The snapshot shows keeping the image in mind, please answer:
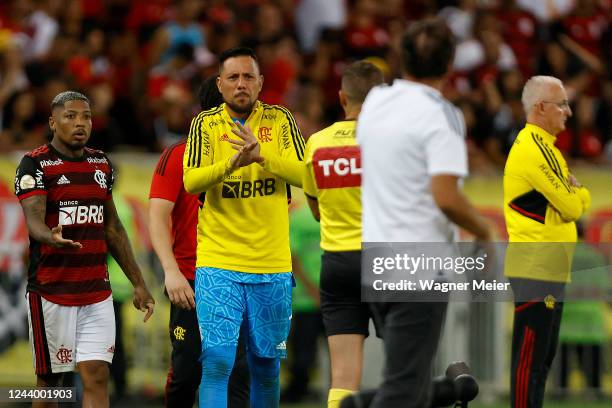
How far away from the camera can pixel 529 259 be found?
8.91 m

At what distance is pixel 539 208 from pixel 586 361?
5372 mm

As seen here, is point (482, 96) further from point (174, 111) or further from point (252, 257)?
point (252, 257)

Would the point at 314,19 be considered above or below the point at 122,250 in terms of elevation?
above

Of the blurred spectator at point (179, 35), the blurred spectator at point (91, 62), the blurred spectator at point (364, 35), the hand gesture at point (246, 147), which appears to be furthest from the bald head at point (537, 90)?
the blurred spectator at point (364, 35)

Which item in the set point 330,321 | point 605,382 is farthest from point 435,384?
point 605,382

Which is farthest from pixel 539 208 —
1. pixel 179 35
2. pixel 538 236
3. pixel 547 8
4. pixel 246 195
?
pixel 547 8

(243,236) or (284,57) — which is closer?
(243,236)

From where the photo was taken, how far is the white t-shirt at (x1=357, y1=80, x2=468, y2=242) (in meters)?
6.37

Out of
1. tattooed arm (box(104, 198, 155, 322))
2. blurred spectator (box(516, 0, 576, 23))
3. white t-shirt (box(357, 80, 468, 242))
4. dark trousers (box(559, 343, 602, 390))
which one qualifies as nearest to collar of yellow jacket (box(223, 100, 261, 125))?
tattooed arm (box(104, 198, 155, 322))

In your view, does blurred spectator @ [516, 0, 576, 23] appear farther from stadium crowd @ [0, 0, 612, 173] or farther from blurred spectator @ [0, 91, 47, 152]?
blurred spectator @ [0, 91, 47, 152]

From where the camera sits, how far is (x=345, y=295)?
26.0 ft

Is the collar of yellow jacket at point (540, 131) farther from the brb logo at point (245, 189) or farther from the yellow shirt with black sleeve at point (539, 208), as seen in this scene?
the brb logo at point (245, 189)

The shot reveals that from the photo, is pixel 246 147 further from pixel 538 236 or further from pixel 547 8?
pixel 547 8

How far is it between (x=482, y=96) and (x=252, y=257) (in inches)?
355
